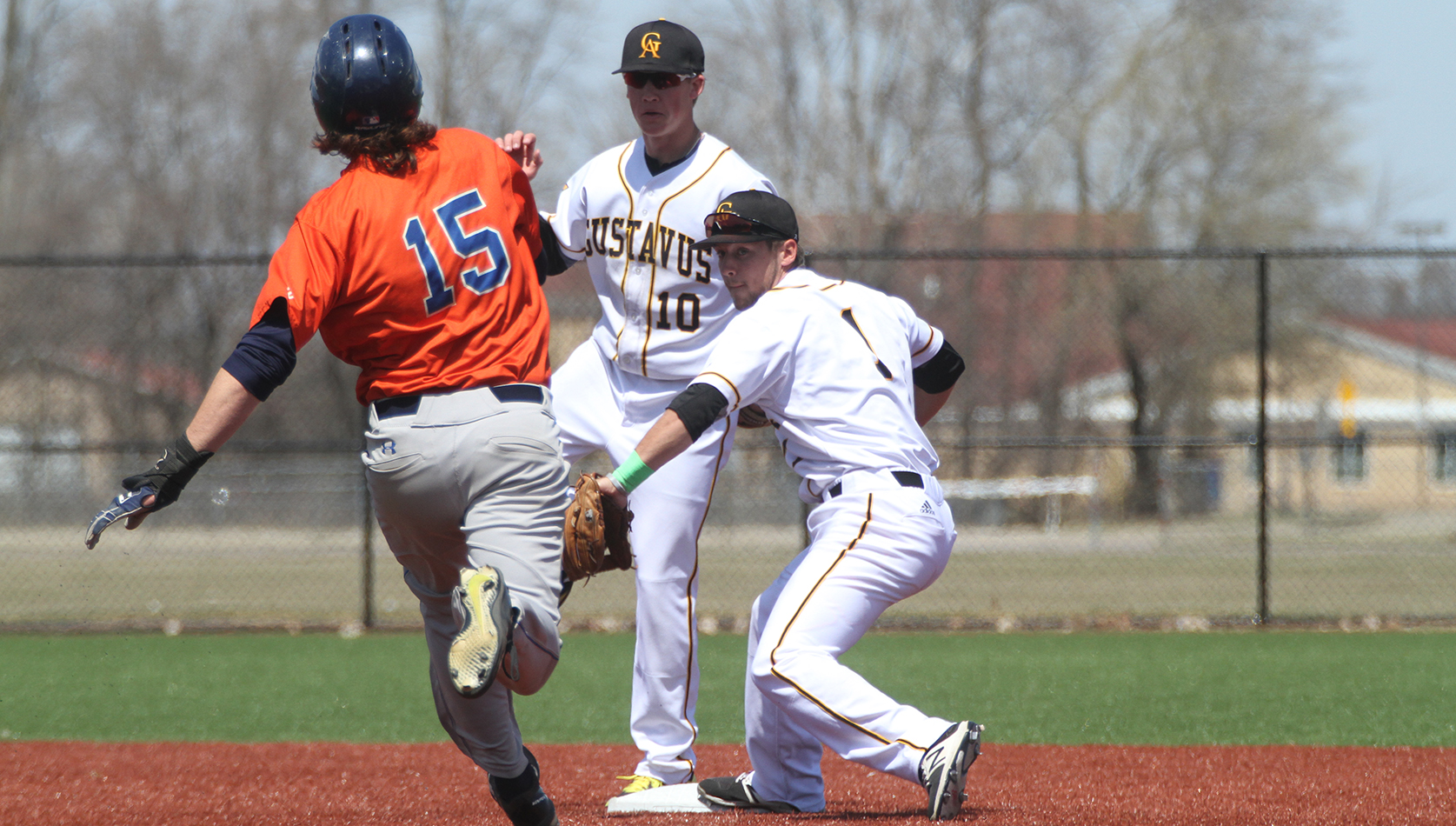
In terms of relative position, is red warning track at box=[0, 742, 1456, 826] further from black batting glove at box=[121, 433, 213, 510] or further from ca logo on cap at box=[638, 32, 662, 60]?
ca logo on cap at box=[638, 32, 662, 60]

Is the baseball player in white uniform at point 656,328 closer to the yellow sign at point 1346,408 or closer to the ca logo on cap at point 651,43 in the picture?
the ca logo on cap at point 651,43

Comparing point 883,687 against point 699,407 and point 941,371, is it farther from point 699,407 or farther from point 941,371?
point 699,407

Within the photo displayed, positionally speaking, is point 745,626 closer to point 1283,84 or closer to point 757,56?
point 757,56

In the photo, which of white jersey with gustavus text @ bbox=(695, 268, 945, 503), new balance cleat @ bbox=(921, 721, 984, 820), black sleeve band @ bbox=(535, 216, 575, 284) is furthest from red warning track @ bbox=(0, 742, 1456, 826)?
black sleeve band @ bbox=(535, 216, 575, 284)

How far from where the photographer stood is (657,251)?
4.68m

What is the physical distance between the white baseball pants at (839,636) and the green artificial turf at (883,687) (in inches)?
79.3

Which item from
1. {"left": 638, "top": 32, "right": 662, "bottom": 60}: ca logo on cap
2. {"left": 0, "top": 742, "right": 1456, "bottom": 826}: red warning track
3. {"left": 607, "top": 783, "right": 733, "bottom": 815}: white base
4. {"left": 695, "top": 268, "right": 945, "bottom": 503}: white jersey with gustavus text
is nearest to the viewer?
{"left": 695, "top": 268, "right": 945, "bottom": 503}: white jersey with gustavus text

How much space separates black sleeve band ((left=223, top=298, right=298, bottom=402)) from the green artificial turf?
3431 millimetres

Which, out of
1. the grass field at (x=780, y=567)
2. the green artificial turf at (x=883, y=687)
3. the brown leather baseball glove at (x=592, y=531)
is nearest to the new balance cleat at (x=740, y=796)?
the brown leather baseball glove at (x=592, y=531)

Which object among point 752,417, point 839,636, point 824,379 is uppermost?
point 824,379

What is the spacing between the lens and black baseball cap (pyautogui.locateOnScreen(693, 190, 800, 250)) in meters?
4.14

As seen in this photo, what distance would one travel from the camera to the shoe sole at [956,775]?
12.1 feet

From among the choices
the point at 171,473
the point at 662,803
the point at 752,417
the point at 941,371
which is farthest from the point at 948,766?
the point at 171,473

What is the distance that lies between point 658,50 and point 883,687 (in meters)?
4.08
